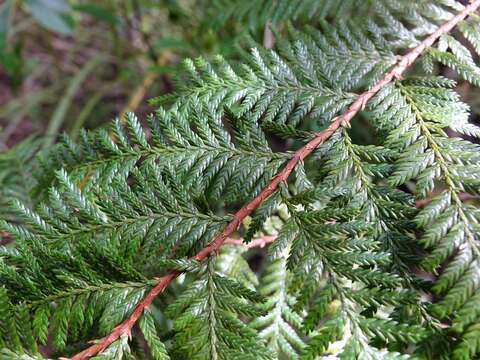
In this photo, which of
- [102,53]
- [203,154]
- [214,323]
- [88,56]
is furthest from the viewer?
[88,56]

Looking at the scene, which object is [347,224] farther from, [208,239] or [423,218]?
[208,239]

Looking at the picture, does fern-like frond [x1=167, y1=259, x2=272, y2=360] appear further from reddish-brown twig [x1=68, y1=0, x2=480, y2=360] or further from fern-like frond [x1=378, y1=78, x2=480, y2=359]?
fern-like frond [x1=378, y1=78, x2=480, y2=359]

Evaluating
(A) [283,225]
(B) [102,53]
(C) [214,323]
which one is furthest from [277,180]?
(B) [102,53]

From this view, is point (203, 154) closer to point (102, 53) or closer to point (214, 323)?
point (214, 323)

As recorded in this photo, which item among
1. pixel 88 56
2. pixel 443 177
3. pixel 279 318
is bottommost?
pixel 88 56

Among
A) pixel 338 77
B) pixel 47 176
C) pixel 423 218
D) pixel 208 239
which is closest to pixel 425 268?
pixel 423 218

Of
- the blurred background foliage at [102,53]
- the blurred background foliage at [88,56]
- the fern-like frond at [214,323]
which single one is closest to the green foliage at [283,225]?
the fern-like frond at [214,323]

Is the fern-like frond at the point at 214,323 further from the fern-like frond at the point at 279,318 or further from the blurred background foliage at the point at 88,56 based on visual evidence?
the blurred background foliage at the point at 88,56

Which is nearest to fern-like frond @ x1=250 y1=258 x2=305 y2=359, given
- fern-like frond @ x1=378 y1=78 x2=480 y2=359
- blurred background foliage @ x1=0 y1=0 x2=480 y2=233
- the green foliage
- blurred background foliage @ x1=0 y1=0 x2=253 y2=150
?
the green foliage

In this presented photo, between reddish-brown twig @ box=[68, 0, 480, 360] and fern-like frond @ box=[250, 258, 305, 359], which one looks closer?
reddish-brown twig @ box=[68, 0, 480, 360]
